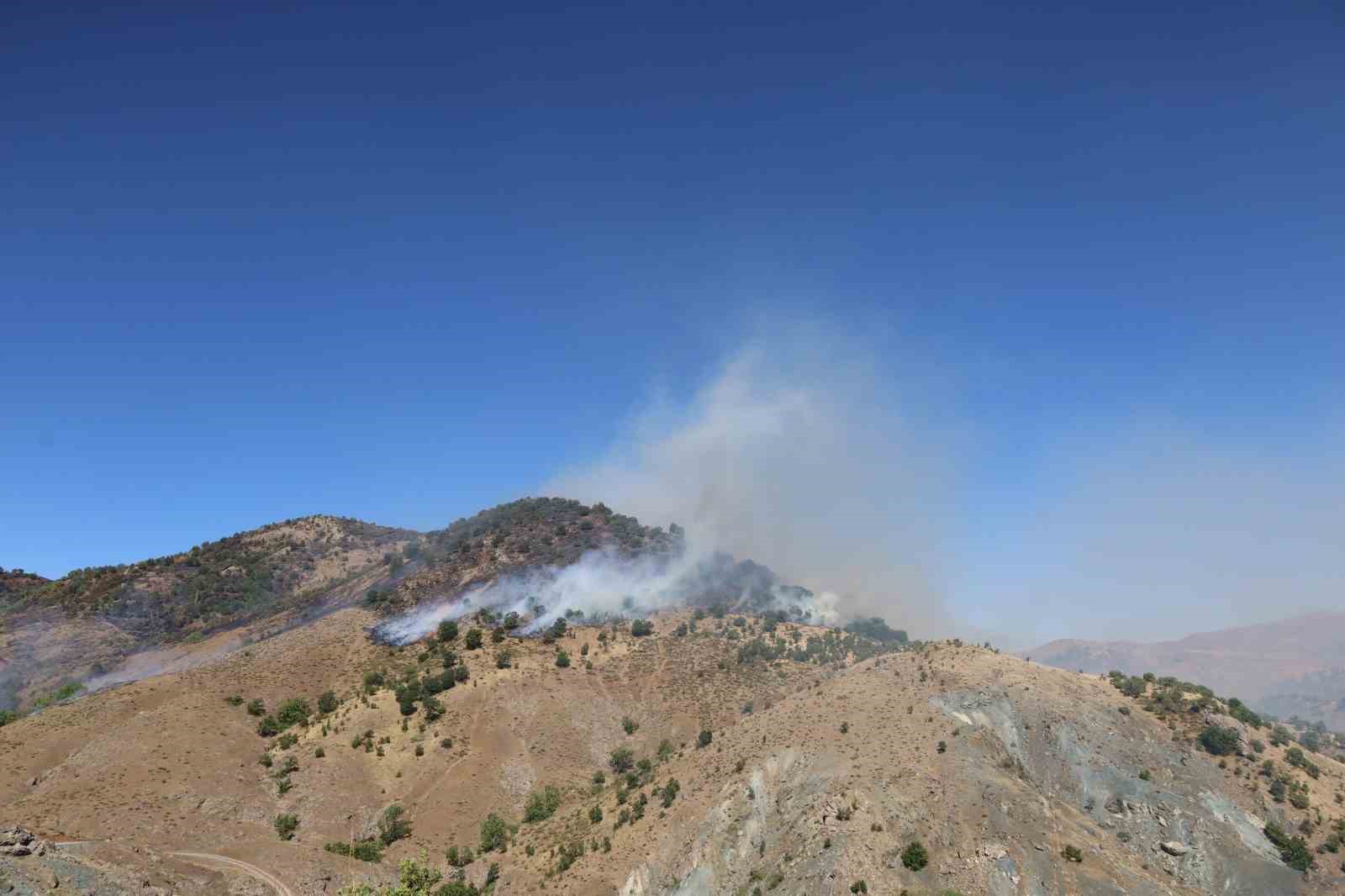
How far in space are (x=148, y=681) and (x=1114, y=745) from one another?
10247cm

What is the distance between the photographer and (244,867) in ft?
173

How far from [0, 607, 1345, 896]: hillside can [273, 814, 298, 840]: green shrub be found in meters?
0.57

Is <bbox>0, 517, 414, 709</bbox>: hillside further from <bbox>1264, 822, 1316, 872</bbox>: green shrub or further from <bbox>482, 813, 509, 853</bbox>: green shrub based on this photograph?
<bbox>1264, 822, 1316, 872</bbox>: green shrub

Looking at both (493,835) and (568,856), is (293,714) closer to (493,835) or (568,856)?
(493,835)

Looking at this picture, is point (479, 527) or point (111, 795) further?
point (479, 527)

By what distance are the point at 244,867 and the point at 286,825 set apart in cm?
1124

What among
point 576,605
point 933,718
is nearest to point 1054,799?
point 933,718

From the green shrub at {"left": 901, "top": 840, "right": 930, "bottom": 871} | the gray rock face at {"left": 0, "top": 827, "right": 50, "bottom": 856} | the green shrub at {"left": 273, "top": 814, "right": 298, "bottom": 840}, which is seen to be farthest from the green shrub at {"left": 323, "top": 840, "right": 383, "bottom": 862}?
the green shrub at {"left": 901, "top": 840, "right": 930, "bottom": 871}

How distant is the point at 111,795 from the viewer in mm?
60312

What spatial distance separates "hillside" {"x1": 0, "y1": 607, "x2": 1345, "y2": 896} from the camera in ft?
159

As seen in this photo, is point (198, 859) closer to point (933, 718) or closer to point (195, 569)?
point (933, 718)

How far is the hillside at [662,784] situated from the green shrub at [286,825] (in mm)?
567

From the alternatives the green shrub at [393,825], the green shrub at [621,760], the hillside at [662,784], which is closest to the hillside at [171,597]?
the hillside at [662,784]

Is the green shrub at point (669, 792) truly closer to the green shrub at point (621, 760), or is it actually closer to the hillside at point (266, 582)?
the green shrub at point (621, 760)
